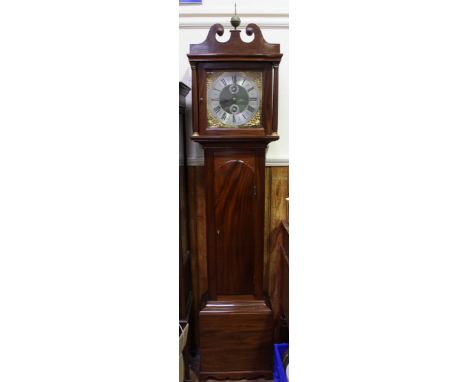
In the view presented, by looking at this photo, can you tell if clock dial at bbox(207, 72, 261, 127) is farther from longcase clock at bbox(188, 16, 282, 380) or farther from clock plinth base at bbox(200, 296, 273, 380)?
clock plinth base at bbox(200, 296, 273, 380)

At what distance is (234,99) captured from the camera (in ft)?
4.03

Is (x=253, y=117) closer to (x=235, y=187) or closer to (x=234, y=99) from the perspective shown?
(x=234, y=99)

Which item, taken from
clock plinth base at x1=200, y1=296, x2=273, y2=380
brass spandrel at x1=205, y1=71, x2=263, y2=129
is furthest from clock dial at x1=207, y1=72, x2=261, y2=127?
clock plinth base at x1=200, y1=296, x2=273, y2=380

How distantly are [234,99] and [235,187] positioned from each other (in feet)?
1.15

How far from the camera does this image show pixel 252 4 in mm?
1410

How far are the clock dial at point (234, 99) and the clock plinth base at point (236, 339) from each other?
74 centimetres

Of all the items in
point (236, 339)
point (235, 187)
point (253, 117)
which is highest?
point (253, 117)

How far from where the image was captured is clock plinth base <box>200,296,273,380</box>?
131 cm

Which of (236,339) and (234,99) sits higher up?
(234,99)

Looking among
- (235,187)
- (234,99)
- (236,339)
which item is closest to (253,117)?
(234,99)

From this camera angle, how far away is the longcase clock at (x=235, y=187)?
1.19 metres
